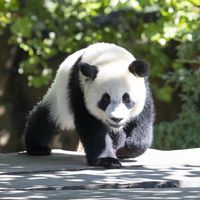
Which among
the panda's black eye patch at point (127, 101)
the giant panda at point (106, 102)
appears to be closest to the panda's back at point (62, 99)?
the giant panda at point (106, 102)

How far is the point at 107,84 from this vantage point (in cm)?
655

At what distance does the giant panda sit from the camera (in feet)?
21.4

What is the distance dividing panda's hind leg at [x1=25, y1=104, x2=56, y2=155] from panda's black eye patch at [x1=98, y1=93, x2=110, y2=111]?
0.90 m

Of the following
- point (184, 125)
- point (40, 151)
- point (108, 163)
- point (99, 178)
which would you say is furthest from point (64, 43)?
point (99, 178)

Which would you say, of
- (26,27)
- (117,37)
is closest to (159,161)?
(26,27)

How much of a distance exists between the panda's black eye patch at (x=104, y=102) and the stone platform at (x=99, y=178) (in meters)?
0.52

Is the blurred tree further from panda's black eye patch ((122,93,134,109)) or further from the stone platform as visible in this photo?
panda's black eye patch ((122,93,134,109))

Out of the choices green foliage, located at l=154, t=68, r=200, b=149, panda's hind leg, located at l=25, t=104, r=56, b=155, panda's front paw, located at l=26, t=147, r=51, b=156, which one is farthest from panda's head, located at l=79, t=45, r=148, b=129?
green foliage, located at l=154, t=68, r=200, b=149

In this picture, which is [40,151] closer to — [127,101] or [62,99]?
[62,99]

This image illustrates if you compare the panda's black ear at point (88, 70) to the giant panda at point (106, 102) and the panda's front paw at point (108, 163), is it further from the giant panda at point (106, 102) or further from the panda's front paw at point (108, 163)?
the panda's front paw at point (108, 163)

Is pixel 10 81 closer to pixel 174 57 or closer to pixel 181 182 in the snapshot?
pixel 174 57

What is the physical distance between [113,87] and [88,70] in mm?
249

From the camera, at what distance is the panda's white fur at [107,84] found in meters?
6.51

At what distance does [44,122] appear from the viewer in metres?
7.38
